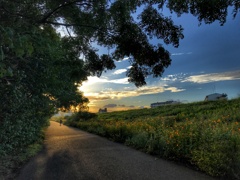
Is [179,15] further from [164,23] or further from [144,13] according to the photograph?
[144,13]

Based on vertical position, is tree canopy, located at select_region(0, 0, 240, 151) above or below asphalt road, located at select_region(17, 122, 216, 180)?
above

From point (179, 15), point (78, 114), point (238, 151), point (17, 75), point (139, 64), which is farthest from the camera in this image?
point (78, 114)

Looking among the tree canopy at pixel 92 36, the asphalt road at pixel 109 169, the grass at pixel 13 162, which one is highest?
the tree canopy at pixel 92 36

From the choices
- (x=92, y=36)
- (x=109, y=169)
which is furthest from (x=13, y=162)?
(x=92, y=36)

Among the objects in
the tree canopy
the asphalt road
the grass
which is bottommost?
A: the asphalt road

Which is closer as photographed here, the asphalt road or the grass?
the asphalt road

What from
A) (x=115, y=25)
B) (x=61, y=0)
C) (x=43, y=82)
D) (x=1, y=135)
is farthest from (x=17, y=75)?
(x=115, y=25)

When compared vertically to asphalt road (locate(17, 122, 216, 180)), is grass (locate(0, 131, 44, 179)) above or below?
above

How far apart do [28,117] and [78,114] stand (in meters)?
37.5

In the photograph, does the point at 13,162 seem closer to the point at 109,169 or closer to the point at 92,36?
the point at 109,169

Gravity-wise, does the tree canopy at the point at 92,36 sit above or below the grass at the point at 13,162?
above

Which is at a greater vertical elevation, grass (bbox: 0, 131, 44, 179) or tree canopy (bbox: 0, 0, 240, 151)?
tree canopy (bbox: 0, 0, 240, 151)

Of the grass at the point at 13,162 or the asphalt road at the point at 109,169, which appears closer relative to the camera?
the asphalt road at the point at 109,169

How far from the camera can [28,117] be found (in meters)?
9.34
